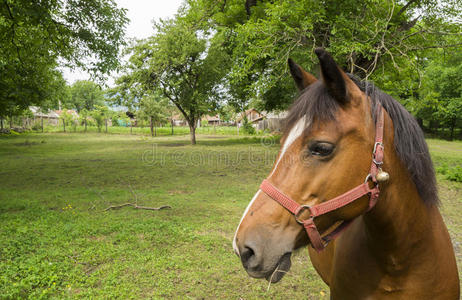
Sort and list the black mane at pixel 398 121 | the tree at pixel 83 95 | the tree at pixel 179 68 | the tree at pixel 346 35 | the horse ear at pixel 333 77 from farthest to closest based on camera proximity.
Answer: the tree at pixel 83 95, the tree at pixel 179 68, the tree at pixel 346 35, the black mane at pixel 398 121, the horse ear at pixel 333 77

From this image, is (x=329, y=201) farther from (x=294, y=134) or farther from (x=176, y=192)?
(x=176, y=192)

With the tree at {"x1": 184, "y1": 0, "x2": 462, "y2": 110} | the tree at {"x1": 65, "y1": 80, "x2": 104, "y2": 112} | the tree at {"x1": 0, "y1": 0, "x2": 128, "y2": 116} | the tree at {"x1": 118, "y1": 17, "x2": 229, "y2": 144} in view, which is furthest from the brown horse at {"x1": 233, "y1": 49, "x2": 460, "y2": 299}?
the tree at {"x1": 65, "y1": 80, "x2": 104, "y2": 112}

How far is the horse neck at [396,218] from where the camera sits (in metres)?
1.29

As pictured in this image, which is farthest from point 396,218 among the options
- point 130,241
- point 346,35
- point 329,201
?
point 346,35

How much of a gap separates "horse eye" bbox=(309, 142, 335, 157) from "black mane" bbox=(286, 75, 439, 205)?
4.5 inches

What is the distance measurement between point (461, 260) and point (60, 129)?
161 feet

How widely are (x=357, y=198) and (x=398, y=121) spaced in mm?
510

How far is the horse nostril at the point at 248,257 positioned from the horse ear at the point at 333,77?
32.8 inches

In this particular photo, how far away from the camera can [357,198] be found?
3.77 ft

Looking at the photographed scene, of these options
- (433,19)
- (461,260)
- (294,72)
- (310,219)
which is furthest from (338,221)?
(433,19)

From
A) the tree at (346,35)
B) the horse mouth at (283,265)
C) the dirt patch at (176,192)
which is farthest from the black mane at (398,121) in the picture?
the dirt patch at (176,192)

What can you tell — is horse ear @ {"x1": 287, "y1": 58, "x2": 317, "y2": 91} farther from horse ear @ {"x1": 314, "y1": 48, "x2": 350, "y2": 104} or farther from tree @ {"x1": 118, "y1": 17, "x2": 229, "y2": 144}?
tree @ {"x1": 118, "y1": 17, "x2": 229, "y2": 144}

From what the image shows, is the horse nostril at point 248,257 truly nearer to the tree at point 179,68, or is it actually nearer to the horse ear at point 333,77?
the horse ear at point 333,77

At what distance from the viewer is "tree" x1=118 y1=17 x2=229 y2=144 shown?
18.8 m
